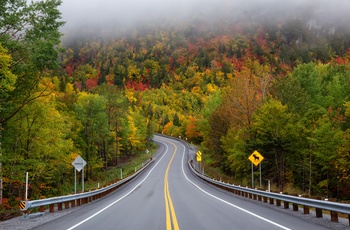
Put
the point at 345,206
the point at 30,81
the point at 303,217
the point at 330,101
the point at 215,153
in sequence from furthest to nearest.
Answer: the point at 215,153
the point at 330,101
the point at 30,81
the point at 303,217
the point at 345,206

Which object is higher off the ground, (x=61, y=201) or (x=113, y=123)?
(x=113, y=123)

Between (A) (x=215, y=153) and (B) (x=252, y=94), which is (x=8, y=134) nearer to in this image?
(B) (x=252, y=94)

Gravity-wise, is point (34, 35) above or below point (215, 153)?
above

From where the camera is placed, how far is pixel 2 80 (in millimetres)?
15977

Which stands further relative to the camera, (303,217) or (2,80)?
(2,80)

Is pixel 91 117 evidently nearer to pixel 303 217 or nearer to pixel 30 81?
pixel 30 81

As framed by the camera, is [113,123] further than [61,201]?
Yes

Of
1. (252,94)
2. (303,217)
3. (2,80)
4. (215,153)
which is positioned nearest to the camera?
(303,217)

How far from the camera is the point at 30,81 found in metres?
21.8

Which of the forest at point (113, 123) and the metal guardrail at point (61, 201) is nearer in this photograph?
the metal guardrail at point (61, 201)

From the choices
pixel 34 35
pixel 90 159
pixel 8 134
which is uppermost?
pixel 34 35

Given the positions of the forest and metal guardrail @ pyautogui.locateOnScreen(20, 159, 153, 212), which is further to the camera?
the forest

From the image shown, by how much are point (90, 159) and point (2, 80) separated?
4117 cm

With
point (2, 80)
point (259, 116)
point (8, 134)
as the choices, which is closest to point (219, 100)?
point (259, 116)
